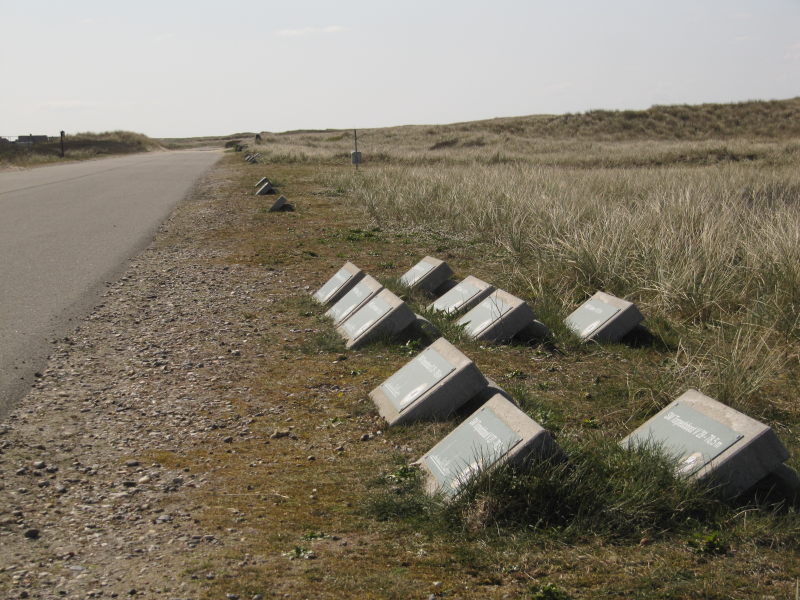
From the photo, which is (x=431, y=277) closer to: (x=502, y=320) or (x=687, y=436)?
(x=502, y=320)

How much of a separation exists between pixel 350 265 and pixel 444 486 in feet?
16.0

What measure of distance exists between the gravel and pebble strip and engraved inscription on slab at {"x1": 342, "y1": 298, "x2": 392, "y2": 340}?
2.75 ft

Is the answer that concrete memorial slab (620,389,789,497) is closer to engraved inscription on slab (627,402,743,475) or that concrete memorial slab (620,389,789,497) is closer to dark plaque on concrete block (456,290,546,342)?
engraved inscription on slab (627,402,743,475)

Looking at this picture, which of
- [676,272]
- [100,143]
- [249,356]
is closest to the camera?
[249,356]

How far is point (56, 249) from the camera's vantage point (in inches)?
463

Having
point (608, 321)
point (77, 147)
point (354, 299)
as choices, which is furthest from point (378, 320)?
point (77, 147)

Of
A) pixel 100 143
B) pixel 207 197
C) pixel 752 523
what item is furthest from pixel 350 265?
pixel 100 143

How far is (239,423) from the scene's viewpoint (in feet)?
16.6

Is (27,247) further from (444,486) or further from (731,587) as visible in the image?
(731,587)

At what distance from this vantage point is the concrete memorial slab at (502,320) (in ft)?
21.5

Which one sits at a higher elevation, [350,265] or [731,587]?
[350,265]

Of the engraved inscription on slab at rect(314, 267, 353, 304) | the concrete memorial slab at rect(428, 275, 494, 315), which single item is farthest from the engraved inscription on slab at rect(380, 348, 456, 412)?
the engraved inscription on slab at rect(314, 267, 353, 304)

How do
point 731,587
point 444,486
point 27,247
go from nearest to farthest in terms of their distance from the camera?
1. point 731,587
2. point 444,486
3. point 27,247

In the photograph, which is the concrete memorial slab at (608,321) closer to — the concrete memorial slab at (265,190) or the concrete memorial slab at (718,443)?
the concrete memorial slab at (718,443)
